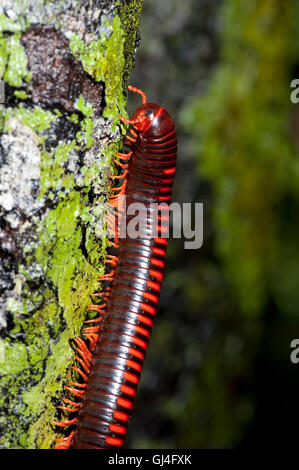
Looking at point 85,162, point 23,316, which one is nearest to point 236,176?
point 85,162

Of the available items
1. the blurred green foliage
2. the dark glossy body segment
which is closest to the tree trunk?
the dark glossy body segment

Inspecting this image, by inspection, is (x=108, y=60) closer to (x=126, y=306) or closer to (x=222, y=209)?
(x=126, y=306)

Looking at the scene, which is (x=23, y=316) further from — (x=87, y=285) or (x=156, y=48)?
(x=156, y=48)

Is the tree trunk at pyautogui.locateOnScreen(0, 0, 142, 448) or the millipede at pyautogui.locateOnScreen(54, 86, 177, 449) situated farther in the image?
the millipede at pyautogui.locateOnScreen(54, 86, 177, 449)

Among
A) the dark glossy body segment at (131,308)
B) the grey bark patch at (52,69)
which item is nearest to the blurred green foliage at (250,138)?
the dark glossy body segment at (131,308)

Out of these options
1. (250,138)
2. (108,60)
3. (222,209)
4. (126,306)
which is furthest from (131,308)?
(250,138)

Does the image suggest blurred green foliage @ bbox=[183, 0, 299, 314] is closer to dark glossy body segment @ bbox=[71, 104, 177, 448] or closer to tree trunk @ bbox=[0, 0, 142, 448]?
dark glossy body segment @ bbox=[71, 104, 177, 448]
